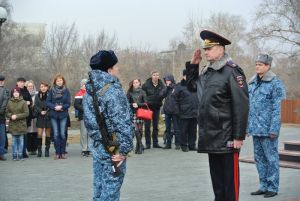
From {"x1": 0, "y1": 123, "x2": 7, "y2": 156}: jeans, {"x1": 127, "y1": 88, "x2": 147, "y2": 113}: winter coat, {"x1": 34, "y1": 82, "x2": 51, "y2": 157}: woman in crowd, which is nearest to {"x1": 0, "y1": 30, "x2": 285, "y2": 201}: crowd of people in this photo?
{"x1": 127, "y1": 88, "x2": 147, "y2": 113}: winter coat

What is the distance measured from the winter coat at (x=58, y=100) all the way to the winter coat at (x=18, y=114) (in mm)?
629

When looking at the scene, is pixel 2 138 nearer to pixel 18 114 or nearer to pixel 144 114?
pixel 18 114

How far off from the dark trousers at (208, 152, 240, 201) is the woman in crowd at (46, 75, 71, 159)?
7.65m

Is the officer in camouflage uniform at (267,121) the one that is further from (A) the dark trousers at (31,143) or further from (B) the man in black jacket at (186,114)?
(A) the dark trousers at (31,143)

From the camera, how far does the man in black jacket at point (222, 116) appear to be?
5788 millimetres

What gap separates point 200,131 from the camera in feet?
19.4

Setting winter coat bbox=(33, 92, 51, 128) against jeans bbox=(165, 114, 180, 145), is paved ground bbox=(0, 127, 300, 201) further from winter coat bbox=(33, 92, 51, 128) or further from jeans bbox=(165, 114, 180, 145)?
jeans bbox=(165, 114, 180, 145)

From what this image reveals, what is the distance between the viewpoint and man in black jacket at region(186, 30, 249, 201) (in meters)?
5.79

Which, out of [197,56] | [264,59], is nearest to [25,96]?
[264,59]

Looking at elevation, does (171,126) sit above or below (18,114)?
below

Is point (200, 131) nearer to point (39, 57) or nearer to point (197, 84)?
point (197, 84)

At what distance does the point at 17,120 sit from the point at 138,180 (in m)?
4.66

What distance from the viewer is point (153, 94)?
14859 millimetres

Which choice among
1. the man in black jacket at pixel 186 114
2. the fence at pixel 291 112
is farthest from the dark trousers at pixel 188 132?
the fence at pixel 291 112
